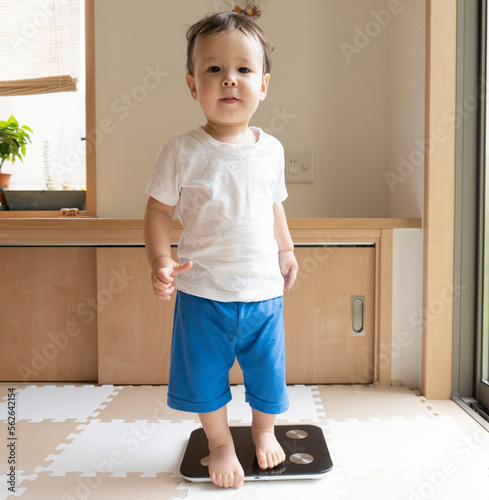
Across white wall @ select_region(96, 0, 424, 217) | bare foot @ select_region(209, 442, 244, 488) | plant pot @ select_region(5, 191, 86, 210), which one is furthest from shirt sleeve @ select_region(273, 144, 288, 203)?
plant pot @ select_region(5, 191, 86, 210)

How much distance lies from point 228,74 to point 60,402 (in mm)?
1033

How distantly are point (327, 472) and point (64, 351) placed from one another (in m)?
0.97

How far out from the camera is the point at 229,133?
998mm

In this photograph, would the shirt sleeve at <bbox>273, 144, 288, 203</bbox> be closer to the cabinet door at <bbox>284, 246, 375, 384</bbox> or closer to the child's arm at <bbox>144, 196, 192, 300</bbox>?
the child's arm at <bbox>144, 196, 192, 300</bbox>

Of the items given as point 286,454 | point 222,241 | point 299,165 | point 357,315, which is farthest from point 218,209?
point 299,165

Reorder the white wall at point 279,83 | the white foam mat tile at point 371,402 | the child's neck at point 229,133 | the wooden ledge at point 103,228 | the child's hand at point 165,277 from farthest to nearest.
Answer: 1. the white wall at point 279,83
2. the wooden ledge at point 103,228
3. the white foam mat tile at point 371,402
4. the child's neck at point 229,133
5. the child's hand at point 165,277

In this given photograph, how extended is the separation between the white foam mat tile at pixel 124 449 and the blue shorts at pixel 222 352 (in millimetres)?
168

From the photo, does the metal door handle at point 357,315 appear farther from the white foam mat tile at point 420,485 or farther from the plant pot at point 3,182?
the plant pot at point 3,182

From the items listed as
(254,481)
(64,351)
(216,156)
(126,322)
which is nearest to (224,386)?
(254,481)

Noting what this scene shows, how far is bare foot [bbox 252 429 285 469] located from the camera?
1.00m

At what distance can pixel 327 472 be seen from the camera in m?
0.98

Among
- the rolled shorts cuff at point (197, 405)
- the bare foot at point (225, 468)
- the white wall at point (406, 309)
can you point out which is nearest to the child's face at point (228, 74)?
the rolled shorts cuff at point (197, 405)

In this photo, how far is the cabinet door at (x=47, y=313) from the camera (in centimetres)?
159

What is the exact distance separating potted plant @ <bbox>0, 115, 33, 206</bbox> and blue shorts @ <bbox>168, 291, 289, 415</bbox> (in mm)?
1177
